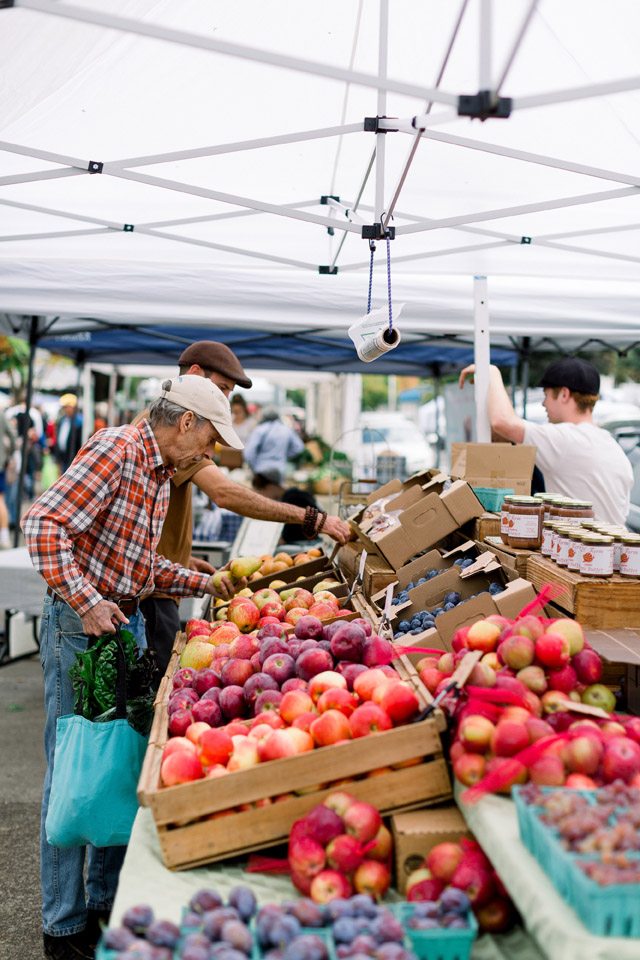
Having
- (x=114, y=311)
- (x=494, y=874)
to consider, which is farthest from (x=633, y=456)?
(x=494, y=874)

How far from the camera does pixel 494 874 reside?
5.05ft

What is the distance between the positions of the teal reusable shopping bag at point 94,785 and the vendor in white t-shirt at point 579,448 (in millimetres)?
2465

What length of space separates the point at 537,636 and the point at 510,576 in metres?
0.98

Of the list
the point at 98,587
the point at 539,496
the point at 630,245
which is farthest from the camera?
the point at 630,245

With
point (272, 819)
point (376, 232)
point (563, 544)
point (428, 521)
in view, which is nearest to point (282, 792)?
point (272, 819)

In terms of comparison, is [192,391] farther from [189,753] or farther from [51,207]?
[51,207]

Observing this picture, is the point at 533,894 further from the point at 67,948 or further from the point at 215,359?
the point at 215,359

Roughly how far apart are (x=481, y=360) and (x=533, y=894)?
3616 millimetres

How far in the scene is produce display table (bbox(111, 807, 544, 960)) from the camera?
1.47 metres

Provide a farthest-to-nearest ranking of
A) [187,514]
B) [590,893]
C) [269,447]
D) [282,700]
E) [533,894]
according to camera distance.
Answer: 1. [269,447]
2. [187,514]
3. [282,700]
4. [533,894]
5. [590,893]

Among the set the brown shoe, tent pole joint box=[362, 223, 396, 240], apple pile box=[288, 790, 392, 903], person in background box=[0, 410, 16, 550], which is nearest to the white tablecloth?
the brown shoe

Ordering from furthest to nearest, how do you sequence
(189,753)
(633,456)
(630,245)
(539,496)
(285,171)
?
(633,456) < (630,245) < (285,171) < (539,496) < (189,753)

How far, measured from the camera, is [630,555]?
237 cm

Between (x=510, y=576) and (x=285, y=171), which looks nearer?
(x=510, y=576)
